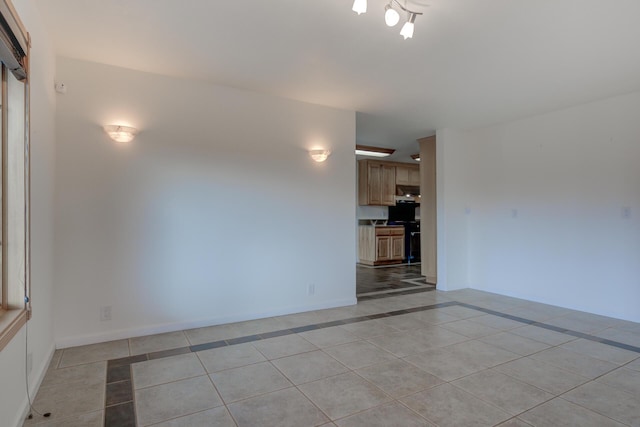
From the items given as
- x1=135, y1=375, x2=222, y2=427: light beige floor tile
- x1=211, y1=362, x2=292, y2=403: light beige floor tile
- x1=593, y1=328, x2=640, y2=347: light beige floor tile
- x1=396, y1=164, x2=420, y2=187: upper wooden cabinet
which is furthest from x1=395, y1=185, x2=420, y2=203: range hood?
x1=135, y1=375, x2=222, y2=427: light beige floor tile

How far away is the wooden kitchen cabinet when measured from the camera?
797cm

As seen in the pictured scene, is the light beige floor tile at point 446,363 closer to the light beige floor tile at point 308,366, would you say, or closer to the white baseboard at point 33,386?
the light beige floor tile at point 308,366

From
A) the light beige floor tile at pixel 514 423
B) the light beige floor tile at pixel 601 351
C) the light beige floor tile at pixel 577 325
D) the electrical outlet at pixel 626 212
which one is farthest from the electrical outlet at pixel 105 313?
the electrical outlet at pixel 626 212

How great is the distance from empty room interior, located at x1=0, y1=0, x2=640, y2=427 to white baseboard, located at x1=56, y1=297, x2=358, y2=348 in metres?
0.02

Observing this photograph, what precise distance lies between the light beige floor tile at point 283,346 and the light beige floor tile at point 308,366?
0.29ft

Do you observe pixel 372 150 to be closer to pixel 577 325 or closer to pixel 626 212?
pixel 626 212

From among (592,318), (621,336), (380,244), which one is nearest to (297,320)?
(621,336)

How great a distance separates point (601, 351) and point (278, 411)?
2872mm

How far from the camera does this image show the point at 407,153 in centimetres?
776

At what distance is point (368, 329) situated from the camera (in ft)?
11.9

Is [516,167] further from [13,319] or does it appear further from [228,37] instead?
[13,319]

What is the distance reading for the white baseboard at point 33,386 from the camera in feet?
6.34

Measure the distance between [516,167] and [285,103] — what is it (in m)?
3.44

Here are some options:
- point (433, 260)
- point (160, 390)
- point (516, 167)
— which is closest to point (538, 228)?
point (516, 167)
